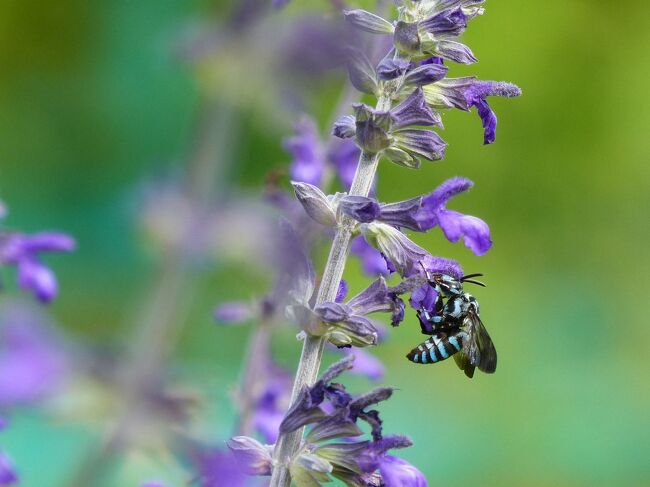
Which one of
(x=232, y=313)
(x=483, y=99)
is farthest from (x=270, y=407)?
(x=483, y=99)

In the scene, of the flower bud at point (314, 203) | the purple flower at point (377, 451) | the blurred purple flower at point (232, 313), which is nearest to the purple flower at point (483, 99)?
the flower bud at point (314, 203)

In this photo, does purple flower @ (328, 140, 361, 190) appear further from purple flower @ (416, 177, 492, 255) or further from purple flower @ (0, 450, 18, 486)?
purple flower @ (0, 450, 18, 486)

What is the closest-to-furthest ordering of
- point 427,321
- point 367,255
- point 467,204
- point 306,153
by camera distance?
point 427,321, point 367,255, point 306,153, point 467,204

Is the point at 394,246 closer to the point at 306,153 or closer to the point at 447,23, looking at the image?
the point at 447,23

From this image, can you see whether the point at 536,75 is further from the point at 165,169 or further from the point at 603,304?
the point at 165,169

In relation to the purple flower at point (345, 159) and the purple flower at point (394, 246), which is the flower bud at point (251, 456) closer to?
the purple flower at point (394, 246)

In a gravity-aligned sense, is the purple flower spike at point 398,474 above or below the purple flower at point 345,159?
below

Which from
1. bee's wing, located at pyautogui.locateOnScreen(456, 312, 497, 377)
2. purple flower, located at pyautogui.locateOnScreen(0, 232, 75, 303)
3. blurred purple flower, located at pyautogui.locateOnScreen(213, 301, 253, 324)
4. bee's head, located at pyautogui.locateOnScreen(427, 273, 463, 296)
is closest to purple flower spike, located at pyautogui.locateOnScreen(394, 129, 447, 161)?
bee's head, located at pyautogui.locateOnScreen(427, 273, 463, 296)
